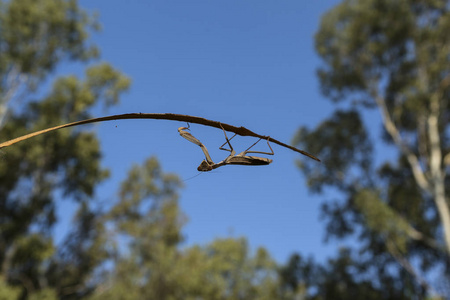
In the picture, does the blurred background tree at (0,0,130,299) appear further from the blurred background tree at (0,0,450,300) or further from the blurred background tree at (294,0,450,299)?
the blurred background tree at (294,0,450,299)

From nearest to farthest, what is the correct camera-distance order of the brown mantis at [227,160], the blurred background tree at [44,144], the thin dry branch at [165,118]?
the thin dry branch at [165,118] → the brown mantis at [227,160] → the blurred background tree at [44,144]

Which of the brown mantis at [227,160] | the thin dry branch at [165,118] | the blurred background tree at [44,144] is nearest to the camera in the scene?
the thin dry branch at [165,118]

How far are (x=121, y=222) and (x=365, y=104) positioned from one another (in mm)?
10910

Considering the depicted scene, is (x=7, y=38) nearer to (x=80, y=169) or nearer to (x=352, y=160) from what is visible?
(x=80, y=169)

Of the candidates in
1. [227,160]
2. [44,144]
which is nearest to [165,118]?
[227,160]

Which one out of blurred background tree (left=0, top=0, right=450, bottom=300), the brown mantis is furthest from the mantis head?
blurred background tree (left=0, top=0, right=450, bottom=300)

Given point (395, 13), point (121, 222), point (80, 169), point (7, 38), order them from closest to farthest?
point (7, 38) < point (80, 169) < point (395, 13) < point (121, 222)

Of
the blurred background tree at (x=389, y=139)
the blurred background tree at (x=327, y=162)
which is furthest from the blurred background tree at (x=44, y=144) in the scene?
the blurred background tree at (x=389, y=139)

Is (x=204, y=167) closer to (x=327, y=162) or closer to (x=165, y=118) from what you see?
(x=165, y=118)

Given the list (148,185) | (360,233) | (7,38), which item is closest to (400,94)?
(360,233)

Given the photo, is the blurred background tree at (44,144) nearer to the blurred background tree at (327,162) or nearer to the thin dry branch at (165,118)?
the blurred background tree at (327,162)

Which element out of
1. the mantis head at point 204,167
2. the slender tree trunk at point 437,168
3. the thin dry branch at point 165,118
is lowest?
the thin dry branch at point 165,118

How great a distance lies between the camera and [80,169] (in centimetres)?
1248

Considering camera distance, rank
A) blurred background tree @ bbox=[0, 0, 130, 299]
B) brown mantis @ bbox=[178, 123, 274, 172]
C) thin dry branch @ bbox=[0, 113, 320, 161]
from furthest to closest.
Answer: blurred background tree @ bbox=[0, 0, 130, 299] → brown mantis @ bbox=[178, 123, 274, 172] → thin dry branch @ bbox=[0, 113, 320, 161]
